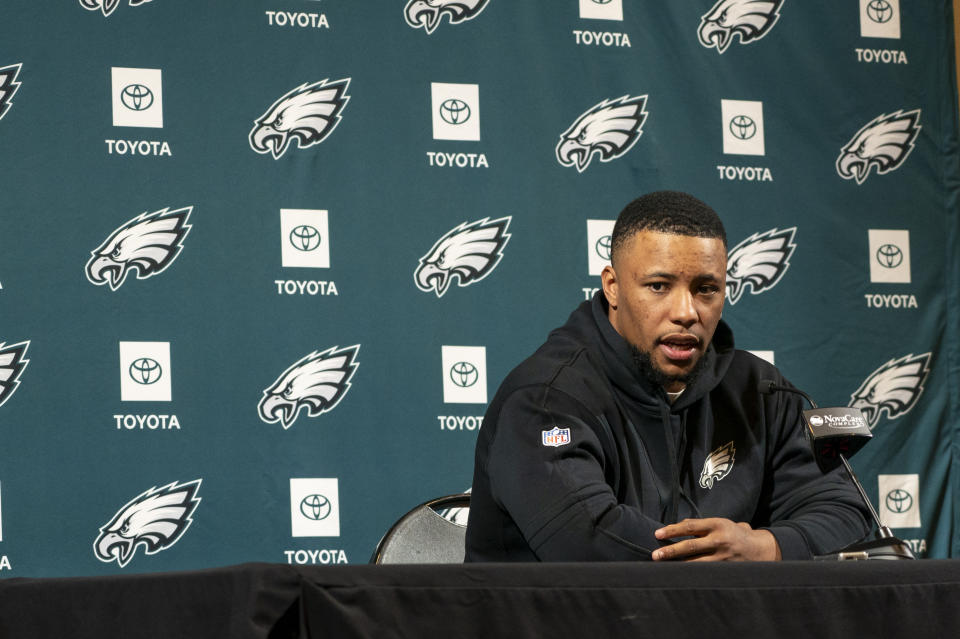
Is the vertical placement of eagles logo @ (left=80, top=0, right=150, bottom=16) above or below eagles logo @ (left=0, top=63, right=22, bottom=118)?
above

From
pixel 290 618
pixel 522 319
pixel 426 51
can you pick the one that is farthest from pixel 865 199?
pixel 290 618

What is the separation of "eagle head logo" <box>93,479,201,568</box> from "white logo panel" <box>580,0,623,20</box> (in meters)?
1.93

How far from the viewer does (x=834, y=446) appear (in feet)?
5.16

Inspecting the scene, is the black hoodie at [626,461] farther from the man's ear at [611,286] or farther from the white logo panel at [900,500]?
the white logo panel at [900,500]

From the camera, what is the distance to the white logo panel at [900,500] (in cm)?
351

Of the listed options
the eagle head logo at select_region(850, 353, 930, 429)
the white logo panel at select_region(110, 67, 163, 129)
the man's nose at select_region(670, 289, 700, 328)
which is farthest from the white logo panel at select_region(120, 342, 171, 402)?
the eagle head logo at select_region(850, 353, 930, 429)

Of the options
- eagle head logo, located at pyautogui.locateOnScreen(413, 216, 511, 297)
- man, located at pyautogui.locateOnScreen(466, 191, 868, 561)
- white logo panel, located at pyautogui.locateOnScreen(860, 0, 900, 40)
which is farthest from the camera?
white logo panel, located at pyautogui.locateOnScreen(860, 0, 900, 40)

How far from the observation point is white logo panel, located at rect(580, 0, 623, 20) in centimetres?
351

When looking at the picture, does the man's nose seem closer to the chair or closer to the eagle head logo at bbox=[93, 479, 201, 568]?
the chair

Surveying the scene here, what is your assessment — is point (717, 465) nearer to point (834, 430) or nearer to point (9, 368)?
point (834, 430)

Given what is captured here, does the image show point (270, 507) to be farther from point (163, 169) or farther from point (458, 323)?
point (163, 169)

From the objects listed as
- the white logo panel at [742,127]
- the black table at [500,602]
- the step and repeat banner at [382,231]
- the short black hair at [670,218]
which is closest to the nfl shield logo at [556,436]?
the short black hair at [670,218]

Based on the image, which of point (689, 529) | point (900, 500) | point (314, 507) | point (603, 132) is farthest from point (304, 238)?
point (900, 500)

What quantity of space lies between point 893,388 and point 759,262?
0.62 meters
